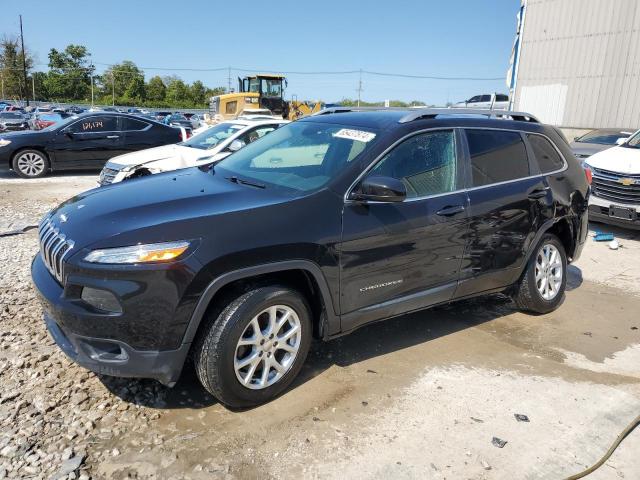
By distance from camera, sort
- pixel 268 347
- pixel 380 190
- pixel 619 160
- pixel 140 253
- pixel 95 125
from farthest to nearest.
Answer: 1. pixel 95 125
2. pixel 619 160
3. pixel 380 190
4. pixel 268 347
5. pixel 140 253

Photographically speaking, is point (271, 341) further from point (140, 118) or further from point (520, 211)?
point (140, 118)

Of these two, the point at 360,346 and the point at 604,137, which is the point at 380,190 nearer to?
the point at 360,346

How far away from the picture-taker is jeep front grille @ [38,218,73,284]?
2812mm

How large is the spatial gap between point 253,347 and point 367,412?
2.67 ft

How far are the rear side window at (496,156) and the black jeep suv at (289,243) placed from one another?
0.05ft

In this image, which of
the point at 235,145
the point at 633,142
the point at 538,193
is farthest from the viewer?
the point at 633,142

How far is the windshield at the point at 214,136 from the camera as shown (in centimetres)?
879

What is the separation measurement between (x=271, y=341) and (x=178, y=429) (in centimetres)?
71

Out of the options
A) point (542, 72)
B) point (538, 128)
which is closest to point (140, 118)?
point (538, 128)

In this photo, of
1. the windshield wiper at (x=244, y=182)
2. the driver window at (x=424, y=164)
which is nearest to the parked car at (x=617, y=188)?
the driver window at (x=424, y=164)

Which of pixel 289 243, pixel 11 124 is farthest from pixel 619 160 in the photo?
pixel 11 124

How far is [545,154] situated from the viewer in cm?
467

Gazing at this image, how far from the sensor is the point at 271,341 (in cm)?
305

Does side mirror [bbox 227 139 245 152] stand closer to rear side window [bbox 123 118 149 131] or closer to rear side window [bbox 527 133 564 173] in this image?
rear side window [bbox 527 133 564 173]
